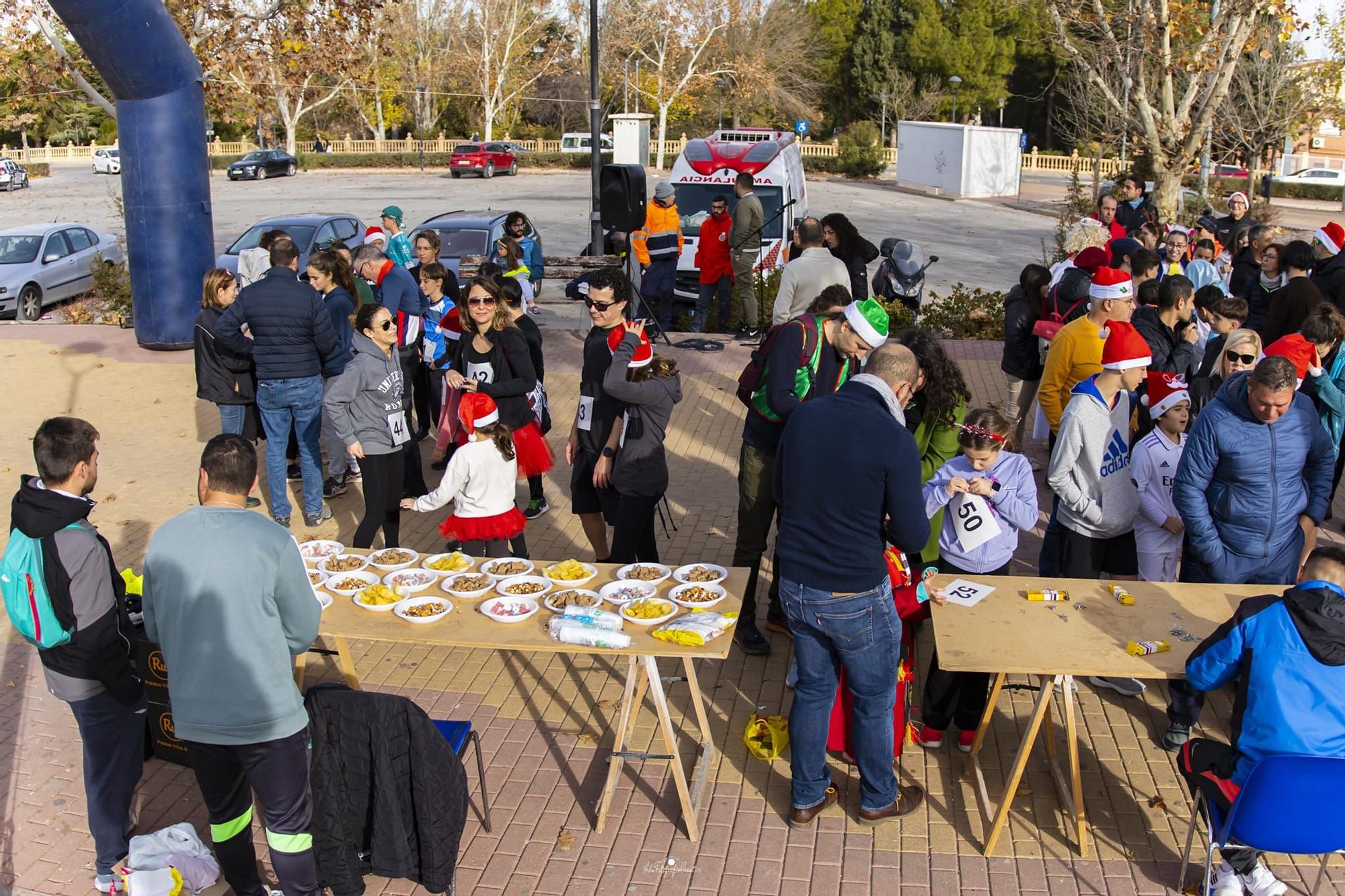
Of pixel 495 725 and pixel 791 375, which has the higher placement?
pixel 791 375

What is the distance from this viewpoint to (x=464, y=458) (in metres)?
5.87

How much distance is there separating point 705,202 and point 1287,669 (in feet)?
43.8

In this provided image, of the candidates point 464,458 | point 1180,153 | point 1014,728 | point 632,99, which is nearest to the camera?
point 1014,728

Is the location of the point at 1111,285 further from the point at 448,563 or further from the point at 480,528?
the point at 448,563

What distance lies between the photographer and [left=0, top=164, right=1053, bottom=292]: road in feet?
86.6

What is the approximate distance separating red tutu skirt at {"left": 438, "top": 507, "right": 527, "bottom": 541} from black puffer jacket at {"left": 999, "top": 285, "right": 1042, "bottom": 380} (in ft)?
15.6

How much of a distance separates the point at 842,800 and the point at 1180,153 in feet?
57.1

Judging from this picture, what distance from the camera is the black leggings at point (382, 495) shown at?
696 centimetres

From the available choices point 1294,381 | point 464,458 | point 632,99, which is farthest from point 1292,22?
point 632,99

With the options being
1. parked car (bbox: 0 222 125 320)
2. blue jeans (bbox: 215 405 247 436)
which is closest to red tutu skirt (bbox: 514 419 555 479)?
blue jeans (bbox: 215 405 247 436)

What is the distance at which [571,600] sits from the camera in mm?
4926

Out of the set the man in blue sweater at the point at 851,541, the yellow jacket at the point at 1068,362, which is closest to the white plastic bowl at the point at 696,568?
the man in blue sweater at the point at 851,541

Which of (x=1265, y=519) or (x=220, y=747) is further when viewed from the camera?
(x=1265, y=519)

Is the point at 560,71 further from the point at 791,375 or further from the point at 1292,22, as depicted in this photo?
the point at 791,375
